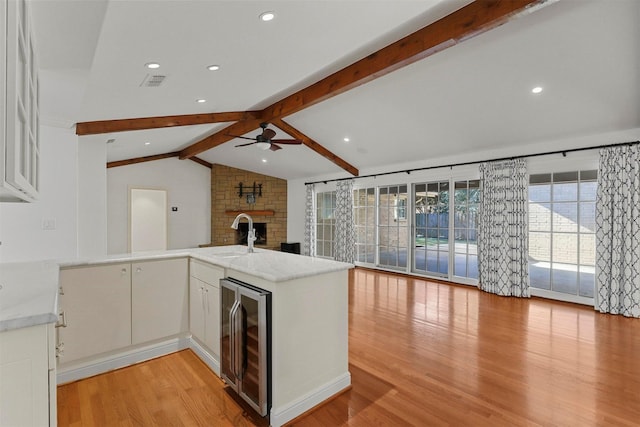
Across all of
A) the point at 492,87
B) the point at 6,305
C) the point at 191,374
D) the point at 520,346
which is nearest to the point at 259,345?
the point at 191,374

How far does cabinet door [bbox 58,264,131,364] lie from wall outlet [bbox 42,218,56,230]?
5.61 feet

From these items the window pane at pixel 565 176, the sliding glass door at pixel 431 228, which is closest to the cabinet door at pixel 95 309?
the sliding glass door at pixel 431 228

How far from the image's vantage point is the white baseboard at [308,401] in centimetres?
199

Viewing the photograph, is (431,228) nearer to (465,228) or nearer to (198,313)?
(465,228)

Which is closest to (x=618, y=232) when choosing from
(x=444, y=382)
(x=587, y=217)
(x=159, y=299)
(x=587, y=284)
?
(x=587, y=217)

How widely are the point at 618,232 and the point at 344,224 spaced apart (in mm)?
4915

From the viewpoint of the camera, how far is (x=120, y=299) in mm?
2717

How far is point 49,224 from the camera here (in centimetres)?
372

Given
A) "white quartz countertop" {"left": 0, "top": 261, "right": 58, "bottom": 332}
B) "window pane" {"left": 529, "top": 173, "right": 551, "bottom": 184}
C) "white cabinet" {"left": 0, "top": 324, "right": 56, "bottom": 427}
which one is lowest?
"white cabinet" {"left": 0, "top": 324, "right": 56, "bottom": 427}

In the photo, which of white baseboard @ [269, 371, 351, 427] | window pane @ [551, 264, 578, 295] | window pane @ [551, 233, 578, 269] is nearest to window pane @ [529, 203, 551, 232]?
window pane @ [551, 233, 578, 269]

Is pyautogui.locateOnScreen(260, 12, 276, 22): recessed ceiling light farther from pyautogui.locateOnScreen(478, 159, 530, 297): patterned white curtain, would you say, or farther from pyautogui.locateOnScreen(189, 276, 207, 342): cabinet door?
pyautogui.locateOnScreen(478, 159, 530, 297): patterned white curtain

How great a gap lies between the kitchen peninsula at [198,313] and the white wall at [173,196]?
558cm

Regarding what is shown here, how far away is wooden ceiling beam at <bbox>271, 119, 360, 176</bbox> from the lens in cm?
594

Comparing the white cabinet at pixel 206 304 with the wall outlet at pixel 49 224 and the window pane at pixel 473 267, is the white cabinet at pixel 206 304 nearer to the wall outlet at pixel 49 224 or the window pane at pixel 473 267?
the wall outlet at pixel 49 224
